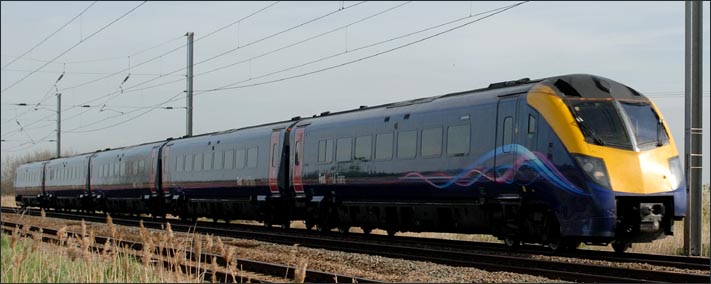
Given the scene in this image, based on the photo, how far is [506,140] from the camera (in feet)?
53.5

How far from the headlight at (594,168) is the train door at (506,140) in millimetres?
1584

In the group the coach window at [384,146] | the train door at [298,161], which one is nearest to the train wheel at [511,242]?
the coach window at [384,146]

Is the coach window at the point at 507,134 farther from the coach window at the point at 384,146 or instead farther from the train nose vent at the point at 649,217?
the coach window at the point at 384,146

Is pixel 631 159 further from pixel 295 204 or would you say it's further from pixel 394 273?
pixel 295 204

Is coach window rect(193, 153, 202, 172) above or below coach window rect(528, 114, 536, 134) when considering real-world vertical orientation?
below

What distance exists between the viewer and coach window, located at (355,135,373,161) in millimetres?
20891

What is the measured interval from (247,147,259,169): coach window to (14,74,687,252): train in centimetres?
4

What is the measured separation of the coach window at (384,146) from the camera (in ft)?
65.7

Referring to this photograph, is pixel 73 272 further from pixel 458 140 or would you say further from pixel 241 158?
pixel 241 158

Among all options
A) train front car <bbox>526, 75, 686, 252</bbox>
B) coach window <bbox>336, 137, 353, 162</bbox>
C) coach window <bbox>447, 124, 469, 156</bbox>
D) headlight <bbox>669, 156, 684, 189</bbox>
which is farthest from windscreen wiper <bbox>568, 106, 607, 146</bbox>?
coach window <bbox>336, 137, 353, 162</bbox>

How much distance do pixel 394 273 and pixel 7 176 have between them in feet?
335

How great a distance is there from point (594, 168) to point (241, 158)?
50.2 ft

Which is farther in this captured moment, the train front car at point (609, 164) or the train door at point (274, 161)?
the train door at point (274, 161)

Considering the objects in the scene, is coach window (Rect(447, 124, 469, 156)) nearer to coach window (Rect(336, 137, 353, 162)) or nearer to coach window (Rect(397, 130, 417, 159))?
coach window (Rect(397, 130, 417, 159))
